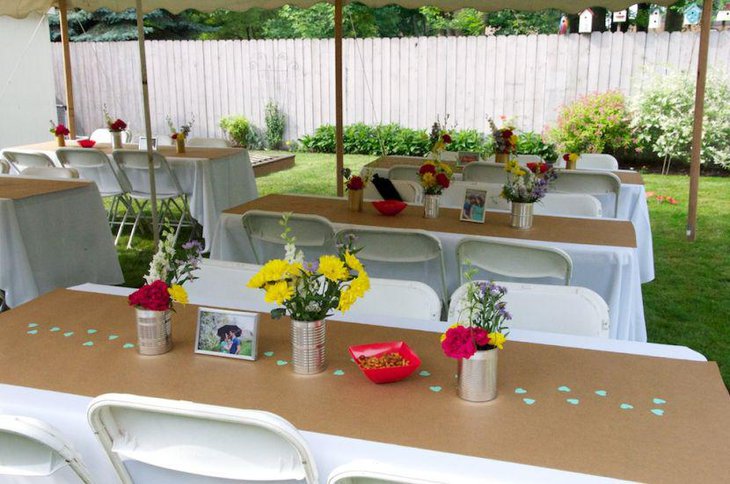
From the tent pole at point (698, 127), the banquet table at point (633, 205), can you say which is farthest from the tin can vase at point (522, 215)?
the tent pole at point (698, 127)

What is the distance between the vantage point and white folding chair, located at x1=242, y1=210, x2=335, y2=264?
12.0ft

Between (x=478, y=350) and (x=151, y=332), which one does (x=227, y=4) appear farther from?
(x=478, y=350)

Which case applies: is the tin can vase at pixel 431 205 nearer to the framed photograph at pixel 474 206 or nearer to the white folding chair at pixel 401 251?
the framed photograph at pixel 474 206

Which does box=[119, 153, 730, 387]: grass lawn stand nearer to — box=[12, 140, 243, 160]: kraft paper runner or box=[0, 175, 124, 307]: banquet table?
box=[0, 175, 124, 307]: banquet table

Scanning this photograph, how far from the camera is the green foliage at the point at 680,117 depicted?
9812mm

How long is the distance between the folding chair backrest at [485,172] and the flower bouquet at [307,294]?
4018 millimetres

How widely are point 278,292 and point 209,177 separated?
4679 millimetres

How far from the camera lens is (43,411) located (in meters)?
1.67

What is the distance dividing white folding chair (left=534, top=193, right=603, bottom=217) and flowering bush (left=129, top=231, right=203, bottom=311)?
2.69 metres

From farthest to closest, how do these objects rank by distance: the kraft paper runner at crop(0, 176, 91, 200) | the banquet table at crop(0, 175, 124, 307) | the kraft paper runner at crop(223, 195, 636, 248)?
the kraft paper runner at crop(0, 176, 91, 200), the banquet table at crop(0, 175, 124, 307), the kraft paper runner at crop(223, 195, 636, 248)

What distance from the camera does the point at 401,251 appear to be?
3.46 meters

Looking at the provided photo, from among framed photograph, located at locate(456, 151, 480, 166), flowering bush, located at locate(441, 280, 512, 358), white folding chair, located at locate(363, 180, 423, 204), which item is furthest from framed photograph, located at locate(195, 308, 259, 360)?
framed photograph, located at locate(456, 151, 480, 166)

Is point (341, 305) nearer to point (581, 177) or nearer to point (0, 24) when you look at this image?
point (581, 177)

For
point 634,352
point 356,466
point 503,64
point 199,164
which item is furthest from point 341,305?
point 503,64
